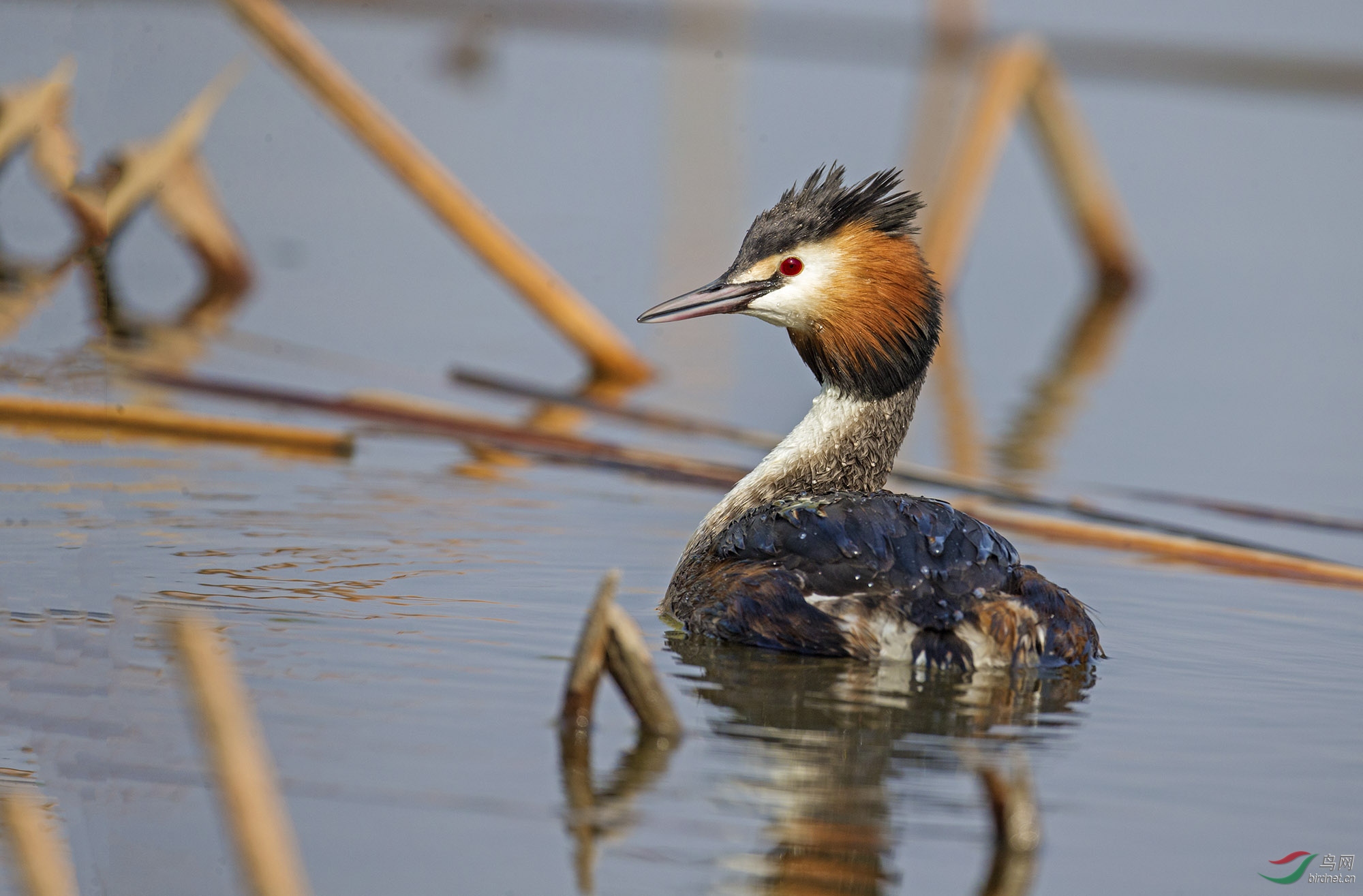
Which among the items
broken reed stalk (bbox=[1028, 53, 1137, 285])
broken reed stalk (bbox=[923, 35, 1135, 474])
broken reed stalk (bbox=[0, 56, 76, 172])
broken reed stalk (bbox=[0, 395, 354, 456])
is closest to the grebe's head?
broken reed stalk (bbox=[0, 395, 354, 456])

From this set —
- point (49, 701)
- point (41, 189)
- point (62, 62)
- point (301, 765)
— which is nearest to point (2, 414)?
point (62, 62)

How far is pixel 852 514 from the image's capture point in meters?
5.05

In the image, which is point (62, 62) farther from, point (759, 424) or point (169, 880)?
point (169, 880)

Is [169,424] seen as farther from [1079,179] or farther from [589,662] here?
[1079,179]

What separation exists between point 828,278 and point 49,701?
2.65m

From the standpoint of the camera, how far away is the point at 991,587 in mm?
4820

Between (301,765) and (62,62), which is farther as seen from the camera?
(62,62)

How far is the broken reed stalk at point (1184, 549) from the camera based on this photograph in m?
6.09

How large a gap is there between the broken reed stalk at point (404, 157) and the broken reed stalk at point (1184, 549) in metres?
2.99

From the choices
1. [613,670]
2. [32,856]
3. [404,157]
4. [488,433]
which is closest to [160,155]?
[404,157]

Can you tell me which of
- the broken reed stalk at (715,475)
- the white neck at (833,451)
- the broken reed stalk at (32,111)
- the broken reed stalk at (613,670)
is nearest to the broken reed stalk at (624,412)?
the broken reed stalk at (715,475)

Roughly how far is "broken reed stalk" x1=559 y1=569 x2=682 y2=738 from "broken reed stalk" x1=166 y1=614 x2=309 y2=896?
107 cm

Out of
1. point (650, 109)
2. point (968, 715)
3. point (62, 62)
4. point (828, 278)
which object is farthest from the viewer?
point (650, 109)

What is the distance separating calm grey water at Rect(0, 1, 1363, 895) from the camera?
367 cm
